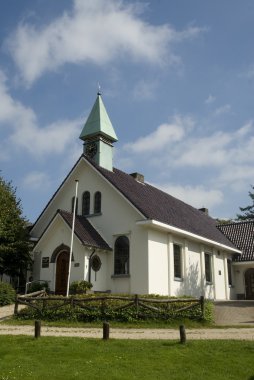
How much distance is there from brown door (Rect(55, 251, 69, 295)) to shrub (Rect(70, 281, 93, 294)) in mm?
1368

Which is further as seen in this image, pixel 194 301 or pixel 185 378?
pixel 194 301

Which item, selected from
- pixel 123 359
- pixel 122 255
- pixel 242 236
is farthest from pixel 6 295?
pixel 242 236

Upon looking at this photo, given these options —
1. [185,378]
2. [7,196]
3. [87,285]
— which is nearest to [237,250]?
[87,285]

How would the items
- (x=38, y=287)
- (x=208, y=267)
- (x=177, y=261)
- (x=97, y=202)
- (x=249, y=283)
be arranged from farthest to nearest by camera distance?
(x=249, y=283)
(x=208, y=267)
(x=97, y=202)
(x=177, y=261)
(x=38, y=287)

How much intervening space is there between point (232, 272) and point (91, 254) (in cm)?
1486

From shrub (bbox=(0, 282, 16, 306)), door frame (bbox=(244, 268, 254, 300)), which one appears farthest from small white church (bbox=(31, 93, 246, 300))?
door frame (bbox=(244, 268, 254, 300))

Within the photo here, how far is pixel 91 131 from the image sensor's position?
2884 centimetres

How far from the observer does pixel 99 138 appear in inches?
1123

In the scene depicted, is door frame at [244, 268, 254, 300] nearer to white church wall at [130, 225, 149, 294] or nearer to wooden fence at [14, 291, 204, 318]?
white church wall at [130, 225, 149, 294]

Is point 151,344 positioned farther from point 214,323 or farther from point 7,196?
point 7,196

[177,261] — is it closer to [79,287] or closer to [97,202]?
[97,202]

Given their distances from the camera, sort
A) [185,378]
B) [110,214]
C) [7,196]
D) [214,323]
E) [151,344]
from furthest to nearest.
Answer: [7,196]
[110,214]
[214,323]
[151,344]
[185,378]

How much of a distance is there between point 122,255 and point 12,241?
700cm

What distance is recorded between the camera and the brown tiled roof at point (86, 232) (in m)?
23.1
